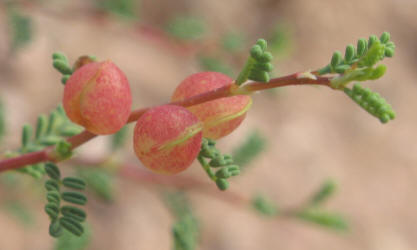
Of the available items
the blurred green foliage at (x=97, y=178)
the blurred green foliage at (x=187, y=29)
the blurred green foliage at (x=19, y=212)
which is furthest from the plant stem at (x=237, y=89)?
the blurred green foliage at (x=187, y=29)

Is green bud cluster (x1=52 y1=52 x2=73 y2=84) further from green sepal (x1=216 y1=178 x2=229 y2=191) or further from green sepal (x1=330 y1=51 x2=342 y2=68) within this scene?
green sepal (x1=330 y1=51 x2=342 y2=68)

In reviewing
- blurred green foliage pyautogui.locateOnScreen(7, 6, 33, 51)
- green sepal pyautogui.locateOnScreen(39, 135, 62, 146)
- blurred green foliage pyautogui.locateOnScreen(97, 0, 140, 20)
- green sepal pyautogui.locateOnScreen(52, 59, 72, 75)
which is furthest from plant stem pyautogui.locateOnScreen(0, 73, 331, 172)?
blurred green foliage pyautogui.locateOnScreen(97, 0, 140, 20)

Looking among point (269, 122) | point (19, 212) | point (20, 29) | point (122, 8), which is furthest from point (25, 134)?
point (269, 122)

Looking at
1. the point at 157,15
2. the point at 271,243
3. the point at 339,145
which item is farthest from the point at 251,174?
the point at 157,15

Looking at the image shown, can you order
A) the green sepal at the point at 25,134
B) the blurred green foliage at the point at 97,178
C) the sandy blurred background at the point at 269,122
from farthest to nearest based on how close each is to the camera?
the sandy blurred background at the point at 269,122 < the blurred green foliage at the point at 97,178 < the green sepal at the point at 25,134

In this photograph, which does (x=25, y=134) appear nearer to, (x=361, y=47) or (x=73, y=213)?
(x=73, y=213)

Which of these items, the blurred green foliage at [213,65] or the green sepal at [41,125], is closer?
the green sepal at [41,125]

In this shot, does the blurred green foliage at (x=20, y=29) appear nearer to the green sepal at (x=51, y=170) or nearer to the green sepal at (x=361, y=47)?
the green sepal at (x=51, y=170)
